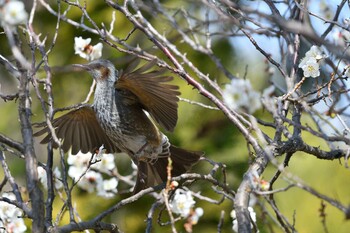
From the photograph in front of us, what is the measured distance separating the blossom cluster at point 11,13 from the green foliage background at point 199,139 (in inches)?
144

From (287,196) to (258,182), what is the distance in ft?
21.2

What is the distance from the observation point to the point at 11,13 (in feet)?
6.19

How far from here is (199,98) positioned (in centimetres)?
657

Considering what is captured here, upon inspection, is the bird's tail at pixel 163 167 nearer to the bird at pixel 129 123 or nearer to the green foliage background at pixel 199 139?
the bird at pixel 129 123

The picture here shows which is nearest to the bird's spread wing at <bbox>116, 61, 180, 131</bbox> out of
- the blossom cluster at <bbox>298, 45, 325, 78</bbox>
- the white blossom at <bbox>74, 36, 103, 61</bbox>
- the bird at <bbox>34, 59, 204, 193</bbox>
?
the bird at <bbox>34, 59, 204, 193</bbox>

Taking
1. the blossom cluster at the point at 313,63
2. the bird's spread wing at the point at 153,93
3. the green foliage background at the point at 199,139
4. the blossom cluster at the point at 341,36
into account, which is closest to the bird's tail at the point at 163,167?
the bird's spread wing at the point at 153,93

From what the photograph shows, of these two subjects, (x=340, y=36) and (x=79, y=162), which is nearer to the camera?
(x=340, y=36)

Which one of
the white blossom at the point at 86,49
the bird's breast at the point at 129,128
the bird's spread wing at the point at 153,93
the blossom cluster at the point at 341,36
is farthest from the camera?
the bird's breast at the point at 129,128

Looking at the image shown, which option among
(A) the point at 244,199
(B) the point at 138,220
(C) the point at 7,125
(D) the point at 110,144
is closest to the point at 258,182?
(A) the point at 244,199

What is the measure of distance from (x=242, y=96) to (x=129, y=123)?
2.01 m

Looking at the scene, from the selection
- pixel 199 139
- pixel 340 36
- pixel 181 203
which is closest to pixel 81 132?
pixel 181 203

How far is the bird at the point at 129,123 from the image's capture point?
12.0 ft

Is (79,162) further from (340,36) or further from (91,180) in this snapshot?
(340,36)

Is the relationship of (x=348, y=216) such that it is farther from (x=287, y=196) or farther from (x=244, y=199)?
(x=287, y=196)
